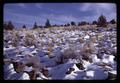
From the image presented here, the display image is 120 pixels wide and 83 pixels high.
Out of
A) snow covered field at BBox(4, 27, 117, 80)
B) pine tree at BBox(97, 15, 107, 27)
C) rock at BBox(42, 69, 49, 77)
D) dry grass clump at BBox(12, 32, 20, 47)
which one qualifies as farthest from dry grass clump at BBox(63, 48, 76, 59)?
dry grass clump at BBox(12, 32, 20, 47)

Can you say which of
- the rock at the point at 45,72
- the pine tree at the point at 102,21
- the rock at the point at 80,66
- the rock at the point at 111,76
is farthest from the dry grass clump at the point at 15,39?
the rock at the point at 111,76

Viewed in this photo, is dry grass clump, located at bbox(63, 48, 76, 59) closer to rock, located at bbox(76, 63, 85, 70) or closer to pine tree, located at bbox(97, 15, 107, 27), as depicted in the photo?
rock, located at bbox(76, 63, 85, 70)

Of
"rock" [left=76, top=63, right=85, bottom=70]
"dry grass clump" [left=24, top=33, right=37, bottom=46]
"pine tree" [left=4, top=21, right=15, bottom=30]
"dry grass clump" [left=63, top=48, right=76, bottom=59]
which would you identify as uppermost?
"pine tree" [left=4, top=21, right=15, bottom=30]

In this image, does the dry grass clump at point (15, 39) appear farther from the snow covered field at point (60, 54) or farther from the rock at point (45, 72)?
the rock at point (45, 72)

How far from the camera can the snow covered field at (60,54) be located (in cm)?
356

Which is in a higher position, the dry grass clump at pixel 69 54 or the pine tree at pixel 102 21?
the pine tree at pixel 102 21

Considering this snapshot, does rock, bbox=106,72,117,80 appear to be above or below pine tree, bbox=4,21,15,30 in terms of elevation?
below

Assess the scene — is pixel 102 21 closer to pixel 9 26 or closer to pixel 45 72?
pixel 45 72

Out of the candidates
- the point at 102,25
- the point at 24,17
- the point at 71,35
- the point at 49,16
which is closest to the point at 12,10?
the point at 24,17

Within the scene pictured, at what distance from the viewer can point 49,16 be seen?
11.9 ft

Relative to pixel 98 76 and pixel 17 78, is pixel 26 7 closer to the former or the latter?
pixel 17 78

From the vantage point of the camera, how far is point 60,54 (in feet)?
11.8

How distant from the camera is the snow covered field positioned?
11.7ft

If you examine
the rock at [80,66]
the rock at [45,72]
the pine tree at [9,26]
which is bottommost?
the rock at [45,72]
